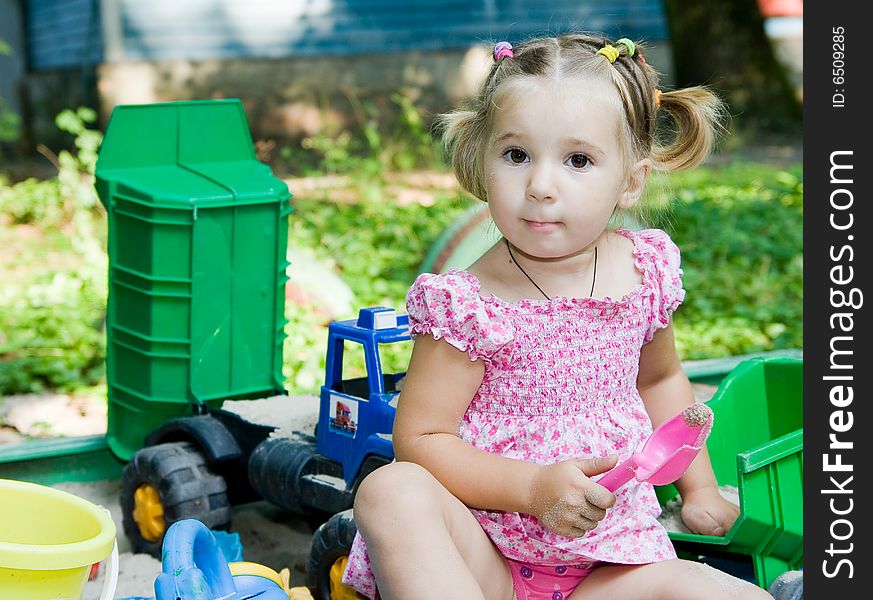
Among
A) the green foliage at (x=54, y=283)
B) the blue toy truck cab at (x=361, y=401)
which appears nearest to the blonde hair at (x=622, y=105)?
the blue toy truck cab at (x=361, y=401)

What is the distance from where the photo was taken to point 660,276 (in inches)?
78.2

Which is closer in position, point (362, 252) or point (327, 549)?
point (327, 549)

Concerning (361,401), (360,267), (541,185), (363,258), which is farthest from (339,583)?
(363,258)

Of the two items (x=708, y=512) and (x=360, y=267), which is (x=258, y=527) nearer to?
(x=708, y=512)

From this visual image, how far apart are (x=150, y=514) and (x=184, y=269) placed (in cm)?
56

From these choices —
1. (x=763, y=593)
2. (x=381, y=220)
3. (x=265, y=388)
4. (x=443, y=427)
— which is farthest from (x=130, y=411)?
(x=381, y=220)

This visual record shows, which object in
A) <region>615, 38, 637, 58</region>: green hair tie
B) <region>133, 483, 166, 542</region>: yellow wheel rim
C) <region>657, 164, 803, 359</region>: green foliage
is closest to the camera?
<region>615, 38, 637, 58</region>: green hair tie

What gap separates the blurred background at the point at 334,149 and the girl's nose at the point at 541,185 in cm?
31

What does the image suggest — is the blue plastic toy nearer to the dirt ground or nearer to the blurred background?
the dirt ground

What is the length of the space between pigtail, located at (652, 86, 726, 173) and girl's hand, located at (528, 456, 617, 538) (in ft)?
1.84

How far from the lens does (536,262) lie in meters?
1.90

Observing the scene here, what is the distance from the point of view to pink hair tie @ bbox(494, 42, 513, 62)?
74.2 inches
